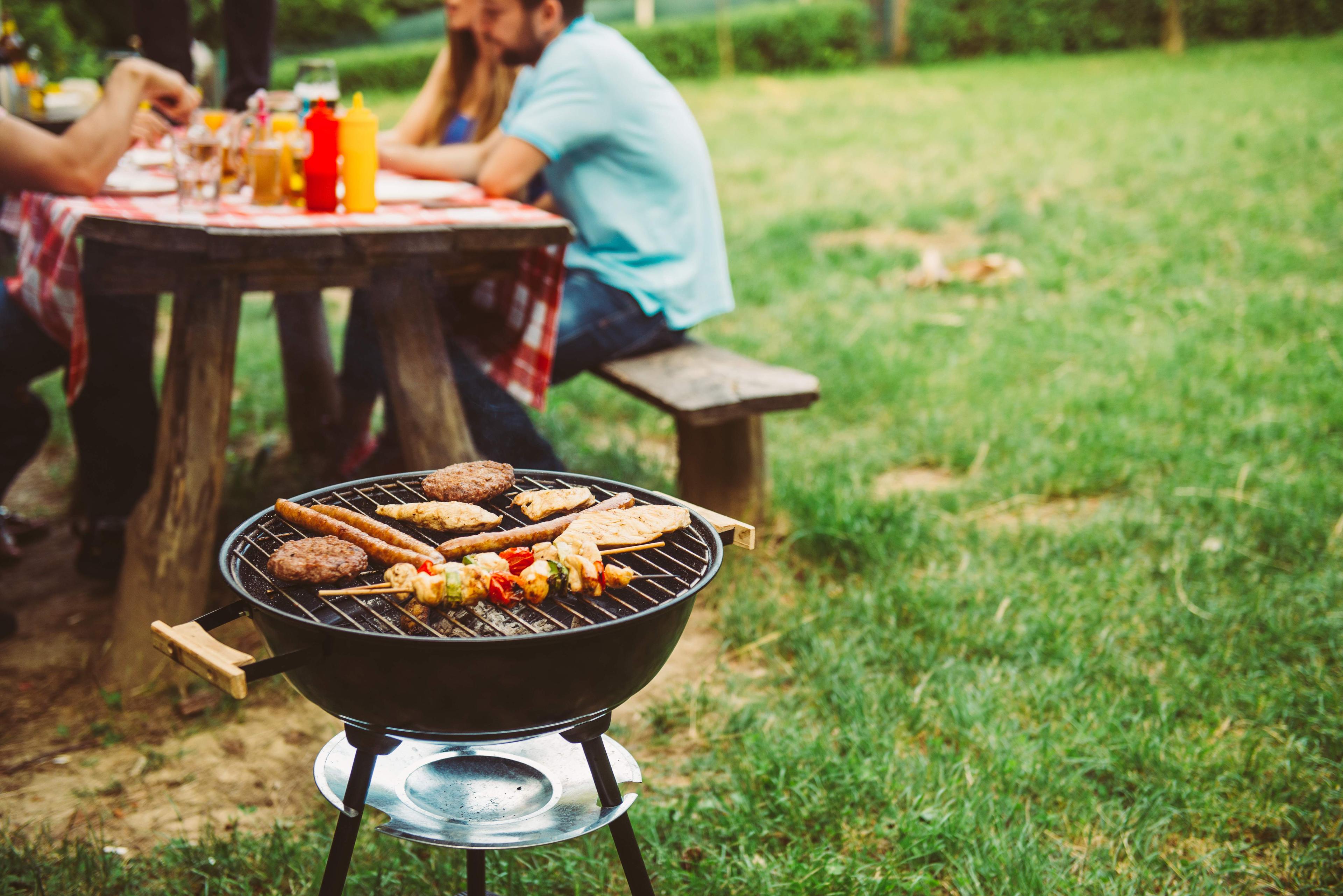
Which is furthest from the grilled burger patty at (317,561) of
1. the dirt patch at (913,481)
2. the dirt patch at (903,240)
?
the dirt patch at (903,240)

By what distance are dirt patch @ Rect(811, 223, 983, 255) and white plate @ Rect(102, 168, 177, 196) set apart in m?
4.45

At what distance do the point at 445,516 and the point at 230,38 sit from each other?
3814 millimetres

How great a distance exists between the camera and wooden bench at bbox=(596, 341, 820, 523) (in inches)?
125

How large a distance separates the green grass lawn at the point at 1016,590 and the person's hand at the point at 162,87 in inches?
60.9

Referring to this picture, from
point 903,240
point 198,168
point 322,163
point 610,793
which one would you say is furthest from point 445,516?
point 903,240

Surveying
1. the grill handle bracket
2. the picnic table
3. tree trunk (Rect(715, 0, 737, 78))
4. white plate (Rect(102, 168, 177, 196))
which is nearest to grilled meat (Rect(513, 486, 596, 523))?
the grill handle bracket

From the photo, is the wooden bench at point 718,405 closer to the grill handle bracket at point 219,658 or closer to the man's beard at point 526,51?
the man's beard at point 526,51

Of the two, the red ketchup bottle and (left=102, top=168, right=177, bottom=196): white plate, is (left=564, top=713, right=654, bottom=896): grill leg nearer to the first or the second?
the red ketchup bottle

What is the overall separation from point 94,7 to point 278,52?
142 inches

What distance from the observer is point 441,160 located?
375 centimetres

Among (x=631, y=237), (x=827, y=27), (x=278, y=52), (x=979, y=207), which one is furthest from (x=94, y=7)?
(x=631, y=237)

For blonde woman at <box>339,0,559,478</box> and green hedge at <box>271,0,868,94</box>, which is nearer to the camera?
blonde woman at <box>339,0,559,478</box>

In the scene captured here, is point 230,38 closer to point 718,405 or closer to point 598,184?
point 598,184

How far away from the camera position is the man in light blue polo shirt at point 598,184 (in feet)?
10.9
